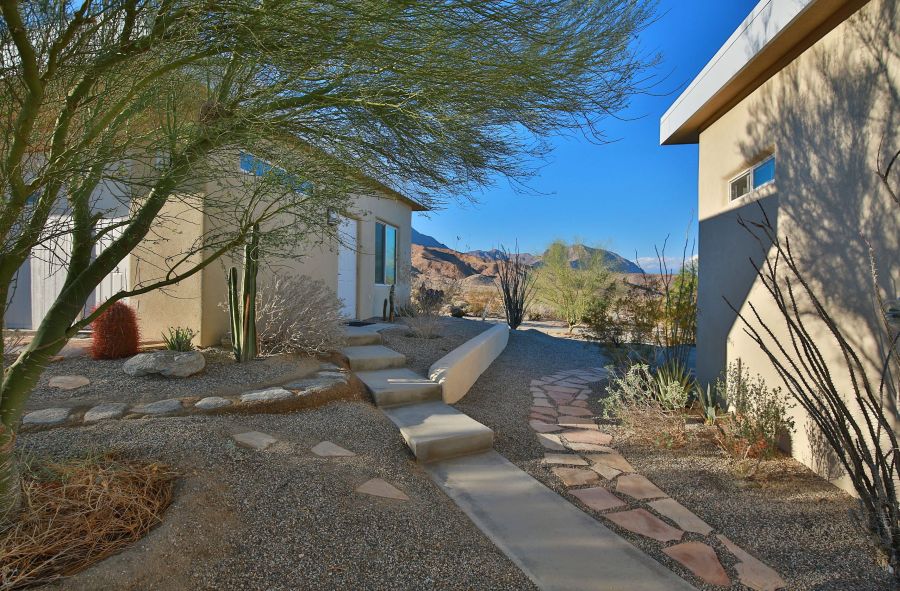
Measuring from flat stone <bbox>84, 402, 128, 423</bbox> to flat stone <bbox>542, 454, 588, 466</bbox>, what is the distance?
3251mm

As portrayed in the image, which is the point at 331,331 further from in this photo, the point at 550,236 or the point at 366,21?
the point at 550,236

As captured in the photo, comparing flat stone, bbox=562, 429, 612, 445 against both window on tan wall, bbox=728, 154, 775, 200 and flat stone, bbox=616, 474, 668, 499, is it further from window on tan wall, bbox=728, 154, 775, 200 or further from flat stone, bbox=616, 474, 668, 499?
window on tan wall, bbox=728, 154, 775, 200

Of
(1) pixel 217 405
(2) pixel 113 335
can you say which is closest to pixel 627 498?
(1) pixel 217 405

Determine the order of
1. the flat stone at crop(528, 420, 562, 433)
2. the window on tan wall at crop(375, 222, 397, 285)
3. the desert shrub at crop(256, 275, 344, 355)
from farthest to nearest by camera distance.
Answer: the window on tan wall at crop(375, 222, 397, 285), the desert shrub at crop(256, 275, 344, 355), the flat stone at crop(528, 420, 562, 433)

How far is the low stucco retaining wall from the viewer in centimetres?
510

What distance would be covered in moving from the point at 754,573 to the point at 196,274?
19.1 feet

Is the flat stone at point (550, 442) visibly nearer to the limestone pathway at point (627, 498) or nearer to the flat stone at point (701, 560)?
the limestone pathway at point (627, 498)

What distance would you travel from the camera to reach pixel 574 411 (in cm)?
523

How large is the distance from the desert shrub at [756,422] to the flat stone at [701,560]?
4.12 ft

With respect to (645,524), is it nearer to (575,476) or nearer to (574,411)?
(575,476)

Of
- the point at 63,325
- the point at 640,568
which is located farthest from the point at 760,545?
the point at 63,325

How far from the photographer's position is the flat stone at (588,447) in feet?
13.1

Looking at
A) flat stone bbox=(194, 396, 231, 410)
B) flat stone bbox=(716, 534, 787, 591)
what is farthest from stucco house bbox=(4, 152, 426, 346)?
flat stone bbox=(716, 534, 787, 591)

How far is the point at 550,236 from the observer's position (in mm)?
15305
